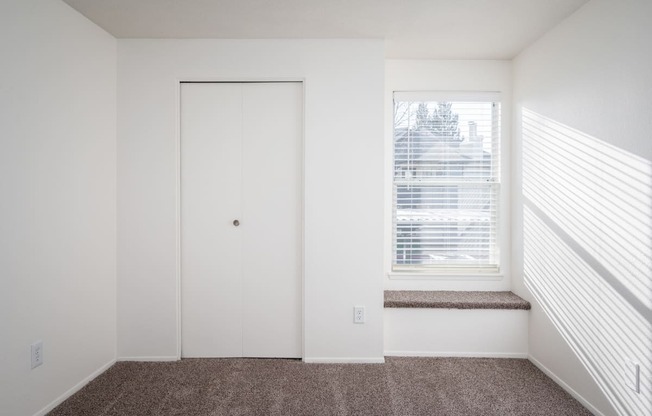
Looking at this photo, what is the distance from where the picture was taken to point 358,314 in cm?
282

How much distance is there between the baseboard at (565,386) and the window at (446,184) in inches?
31.3

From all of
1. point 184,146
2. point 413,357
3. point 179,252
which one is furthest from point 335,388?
point 184,146

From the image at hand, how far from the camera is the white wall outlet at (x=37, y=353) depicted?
2.06m

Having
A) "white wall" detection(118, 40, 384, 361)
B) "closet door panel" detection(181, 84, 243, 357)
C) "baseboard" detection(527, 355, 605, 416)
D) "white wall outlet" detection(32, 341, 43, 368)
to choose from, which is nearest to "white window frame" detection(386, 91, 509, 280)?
"white wall" detection(118, 40, 384, 361)

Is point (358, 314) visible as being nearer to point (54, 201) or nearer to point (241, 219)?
point (241, 219)

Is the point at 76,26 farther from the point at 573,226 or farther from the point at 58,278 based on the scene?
the point at 573,226

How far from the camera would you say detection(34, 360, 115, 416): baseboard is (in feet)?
7.01

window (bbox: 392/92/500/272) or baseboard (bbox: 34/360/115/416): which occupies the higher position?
window (bbox: 392/92/500/272)

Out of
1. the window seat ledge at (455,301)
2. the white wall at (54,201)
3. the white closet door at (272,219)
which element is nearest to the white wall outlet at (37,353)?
the white wall at (54,201)

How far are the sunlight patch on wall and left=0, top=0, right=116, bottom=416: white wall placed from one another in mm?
3203

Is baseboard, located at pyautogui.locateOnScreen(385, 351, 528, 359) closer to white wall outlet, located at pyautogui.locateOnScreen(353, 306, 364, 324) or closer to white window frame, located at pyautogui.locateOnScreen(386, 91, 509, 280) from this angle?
white wall outlet, located at pyautogui.locateOnScreen(353, 306, 364, 324)

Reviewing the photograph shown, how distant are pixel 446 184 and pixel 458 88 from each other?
0.83 metres

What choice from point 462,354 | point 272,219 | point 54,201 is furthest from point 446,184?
point 54,201

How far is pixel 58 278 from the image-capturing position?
2242 millimetres
